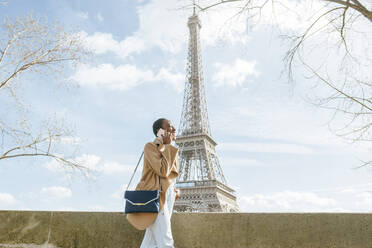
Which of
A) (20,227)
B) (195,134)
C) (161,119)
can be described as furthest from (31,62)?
(195,134)

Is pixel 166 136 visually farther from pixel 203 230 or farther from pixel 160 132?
pixel 203 230

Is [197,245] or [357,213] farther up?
[357,213]

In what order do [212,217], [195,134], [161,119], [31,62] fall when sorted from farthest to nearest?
1. [195,134]
2. [31,62]
3. [212,217]
4. [161,119]

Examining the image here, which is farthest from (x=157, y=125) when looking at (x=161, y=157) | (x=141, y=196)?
(x=141, y=196)

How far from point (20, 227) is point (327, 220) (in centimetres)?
410

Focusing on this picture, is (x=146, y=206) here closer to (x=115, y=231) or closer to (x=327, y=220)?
(x=115, y=231)

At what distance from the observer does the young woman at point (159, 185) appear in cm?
267

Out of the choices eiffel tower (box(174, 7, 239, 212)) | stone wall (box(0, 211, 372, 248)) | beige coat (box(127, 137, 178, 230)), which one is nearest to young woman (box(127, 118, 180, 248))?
beige coat (box(127, 137, 178, 230))

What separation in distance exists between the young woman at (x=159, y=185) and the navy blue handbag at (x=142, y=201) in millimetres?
62

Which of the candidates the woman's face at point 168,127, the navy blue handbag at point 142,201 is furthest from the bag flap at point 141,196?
the woman's face at point 168,127

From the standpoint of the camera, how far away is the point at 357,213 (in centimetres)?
379

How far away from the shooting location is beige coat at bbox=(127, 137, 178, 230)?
2699 millimetres

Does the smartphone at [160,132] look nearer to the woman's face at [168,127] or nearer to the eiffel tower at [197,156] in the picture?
the woman's face at [168,127]

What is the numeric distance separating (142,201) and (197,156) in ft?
107
